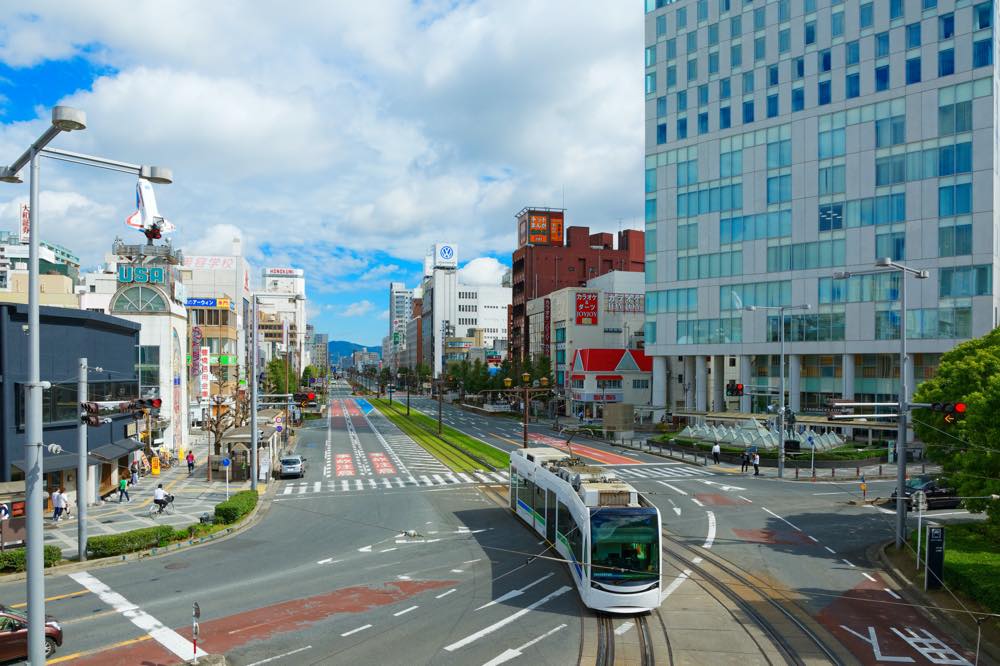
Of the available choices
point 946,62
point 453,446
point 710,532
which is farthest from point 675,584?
point 946,62

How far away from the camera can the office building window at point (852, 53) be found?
69.8 m

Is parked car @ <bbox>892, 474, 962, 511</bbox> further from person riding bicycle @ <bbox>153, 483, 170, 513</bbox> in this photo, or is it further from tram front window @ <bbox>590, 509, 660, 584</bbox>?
person riding bicycle @ <bbox>153, 483, 170, 513</bbox>

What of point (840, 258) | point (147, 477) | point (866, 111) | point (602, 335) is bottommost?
point (147, 477)

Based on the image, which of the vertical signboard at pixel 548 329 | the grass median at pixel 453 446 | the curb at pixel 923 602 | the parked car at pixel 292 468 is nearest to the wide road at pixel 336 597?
the curb at pixel 923 602

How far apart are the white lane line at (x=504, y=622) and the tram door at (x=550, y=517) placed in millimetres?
3734

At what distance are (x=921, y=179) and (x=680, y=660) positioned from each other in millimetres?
64076

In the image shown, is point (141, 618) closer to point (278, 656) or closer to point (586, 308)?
point (278, 656)

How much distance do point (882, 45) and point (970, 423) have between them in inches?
2261

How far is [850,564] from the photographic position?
25.7 m

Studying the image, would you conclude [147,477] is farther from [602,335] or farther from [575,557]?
[602,335]

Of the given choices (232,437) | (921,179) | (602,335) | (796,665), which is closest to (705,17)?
(921,179)

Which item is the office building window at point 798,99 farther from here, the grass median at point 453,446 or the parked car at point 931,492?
the grass median at point 453,446

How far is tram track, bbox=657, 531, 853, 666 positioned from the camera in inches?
658

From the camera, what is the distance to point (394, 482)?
46062 mm
